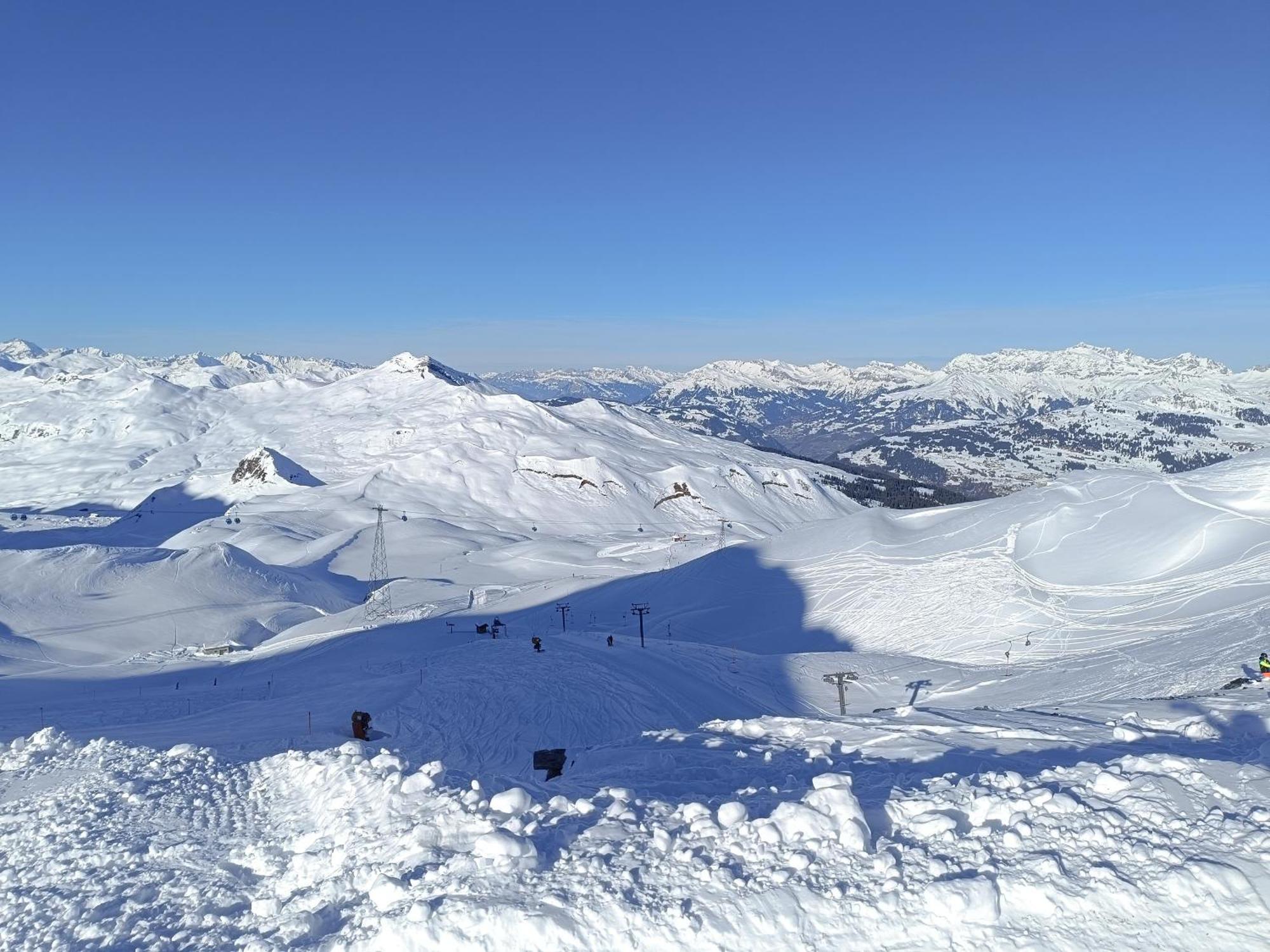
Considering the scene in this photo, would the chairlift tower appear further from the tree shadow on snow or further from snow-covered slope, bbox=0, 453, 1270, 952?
the tree shadow on snow

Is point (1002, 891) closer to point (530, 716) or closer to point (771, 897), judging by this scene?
point (771, 897)

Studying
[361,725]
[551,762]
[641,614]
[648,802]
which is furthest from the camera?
[641,614]

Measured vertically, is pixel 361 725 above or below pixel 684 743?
below

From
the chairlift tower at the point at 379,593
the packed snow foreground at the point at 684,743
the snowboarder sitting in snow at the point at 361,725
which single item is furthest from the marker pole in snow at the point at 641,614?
the snowboarder sitting in snow at the point at 361,725

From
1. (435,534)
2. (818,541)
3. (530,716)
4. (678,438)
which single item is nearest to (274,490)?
(435,534)

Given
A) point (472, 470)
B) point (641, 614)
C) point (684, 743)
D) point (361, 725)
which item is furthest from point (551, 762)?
point (472, 470)

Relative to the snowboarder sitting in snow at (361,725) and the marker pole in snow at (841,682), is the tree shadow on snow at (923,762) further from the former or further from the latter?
the marker pole in snow at (841,682)

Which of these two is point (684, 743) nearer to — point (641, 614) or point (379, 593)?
point (641, 614)
